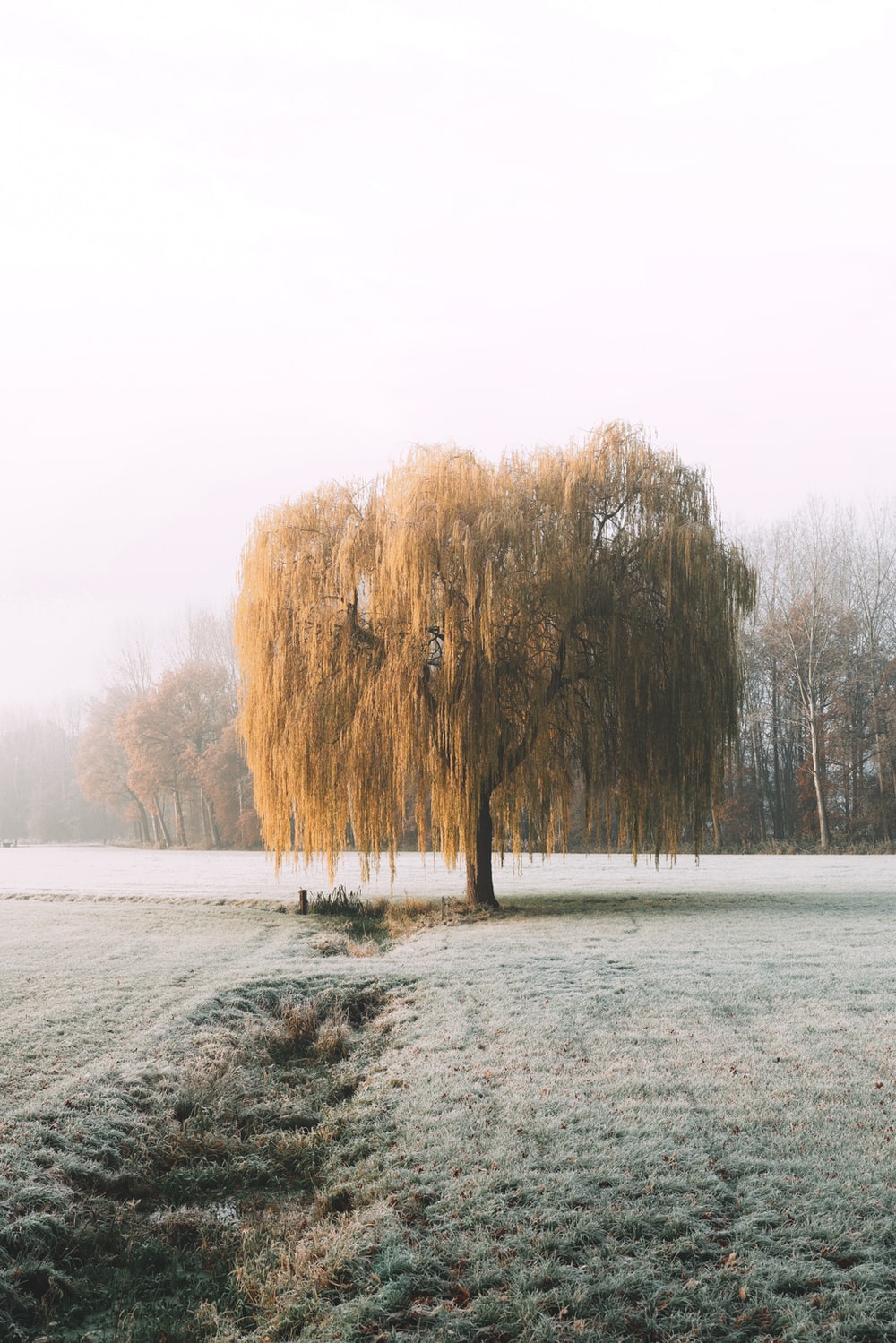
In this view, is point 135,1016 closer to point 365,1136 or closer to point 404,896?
point 365,1136

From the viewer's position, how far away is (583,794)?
1238cm

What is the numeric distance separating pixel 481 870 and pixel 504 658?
3.46 m

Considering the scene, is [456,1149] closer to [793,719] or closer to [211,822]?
[793,719]

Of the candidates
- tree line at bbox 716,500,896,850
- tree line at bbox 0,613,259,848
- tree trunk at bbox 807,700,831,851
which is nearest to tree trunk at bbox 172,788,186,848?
tree line at bbox 0,613,259,848

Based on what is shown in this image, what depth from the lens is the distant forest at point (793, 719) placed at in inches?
1133

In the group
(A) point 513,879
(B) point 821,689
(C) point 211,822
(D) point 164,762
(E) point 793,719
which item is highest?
(B) point 821,689

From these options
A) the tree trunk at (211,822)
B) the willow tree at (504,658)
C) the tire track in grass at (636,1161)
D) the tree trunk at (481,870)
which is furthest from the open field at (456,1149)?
the tree trunk at (211,822)

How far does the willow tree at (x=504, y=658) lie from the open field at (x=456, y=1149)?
133 inches

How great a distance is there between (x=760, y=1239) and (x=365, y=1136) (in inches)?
93.4

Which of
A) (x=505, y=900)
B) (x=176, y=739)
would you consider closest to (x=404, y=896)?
(x=505, y=900)

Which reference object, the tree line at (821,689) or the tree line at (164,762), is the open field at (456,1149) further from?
the tree line at (164,762)

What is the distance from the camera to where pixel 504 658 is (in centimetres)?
1207

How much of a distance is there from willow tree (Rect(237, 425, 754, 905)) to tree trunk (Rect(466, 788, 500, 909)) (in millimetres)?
118

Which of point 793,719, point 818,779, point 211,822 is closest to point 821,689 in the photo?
point 793,719
